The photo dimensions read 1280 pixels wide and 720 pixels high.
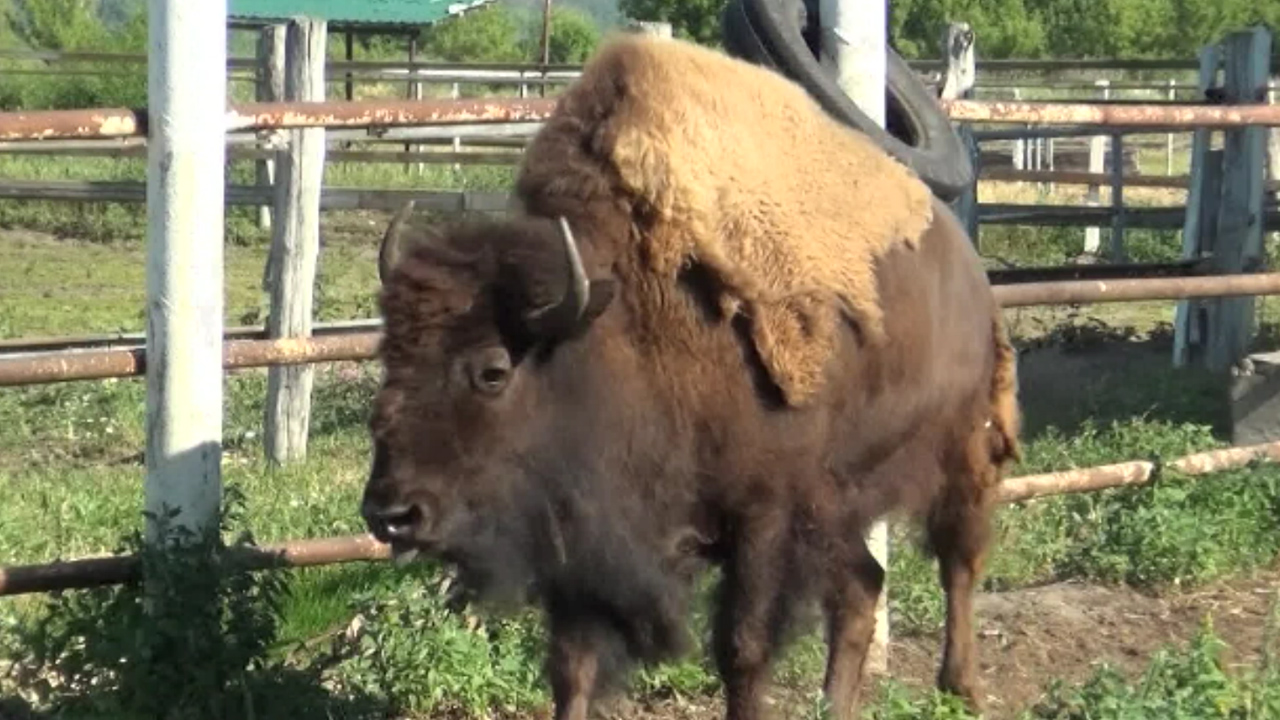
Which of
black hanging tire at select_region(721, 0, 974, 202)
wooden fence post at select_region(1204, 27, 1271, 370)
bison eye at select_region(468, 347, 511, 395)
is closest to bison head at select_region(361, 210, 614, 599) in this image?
bison eye at select_region(468, 347, 511, 395)

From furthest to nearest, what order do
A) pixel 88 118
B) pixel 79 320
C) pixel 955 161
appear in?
pixel 79 320
pixel 955 161
pixel 88 118

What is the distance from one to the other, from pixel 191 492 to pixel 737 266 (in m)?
1.48

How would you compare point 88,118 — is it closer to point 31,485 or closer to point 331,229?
point 31,485

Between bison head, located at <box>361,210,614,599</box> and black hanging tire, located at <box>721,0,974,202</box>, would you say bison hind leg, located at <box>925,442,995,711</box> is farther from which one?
bison head, located at <box>361,210,614,599</box>

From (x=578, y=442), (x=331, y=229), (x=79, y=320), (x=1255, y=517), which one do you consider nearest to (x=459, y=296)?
(x=578, y=442)

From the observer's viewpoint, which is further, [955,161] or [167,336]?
[955,161]

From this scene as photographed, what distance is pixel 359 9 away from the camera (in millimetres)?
39312

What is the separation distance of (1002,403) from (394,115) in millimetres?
2137

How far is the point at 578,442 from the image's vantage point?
15.8 feet

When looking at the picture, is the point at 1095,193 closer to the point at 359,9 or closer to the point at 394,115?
the point at 359,9

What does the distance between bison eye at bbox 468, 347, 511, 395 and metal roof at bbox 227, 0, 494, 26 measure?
1243 inches

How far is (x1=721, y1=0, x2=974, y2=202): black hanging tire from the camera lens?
5934 mm

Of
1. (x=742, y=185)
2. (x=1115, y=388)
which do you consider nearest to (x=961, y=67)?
(x=1115, y=388)

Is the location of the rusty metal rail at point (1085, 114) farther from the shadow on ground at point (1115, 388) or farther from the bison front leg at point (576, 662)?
the shadow on ground at point (1115, 388)
